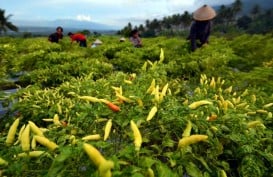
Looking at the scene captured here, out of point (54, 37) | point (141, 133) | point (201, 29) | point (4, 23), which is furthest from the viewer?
point (4, 23)

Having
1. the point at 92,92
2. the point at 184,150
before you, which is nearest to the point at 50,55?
the point at 92,92

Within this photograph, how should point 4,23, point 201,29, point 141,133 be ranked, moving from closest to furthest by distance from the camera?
point 141,133 < point 201,29 < point 4,23

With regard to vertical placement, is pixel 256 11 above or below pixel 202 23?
below

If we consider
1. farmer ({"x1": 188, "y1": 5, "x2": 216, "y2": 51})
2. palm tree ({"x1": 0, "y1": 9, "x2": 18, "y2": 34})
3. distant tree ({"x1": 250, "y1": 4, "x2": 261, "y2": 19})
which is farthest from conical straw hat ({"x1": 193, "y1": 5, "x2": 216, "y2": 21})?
distant tree ({"x1": 250, "y1": 4, "x2": 261, "y2": 19})

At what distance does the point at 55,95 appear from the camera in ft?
15.0

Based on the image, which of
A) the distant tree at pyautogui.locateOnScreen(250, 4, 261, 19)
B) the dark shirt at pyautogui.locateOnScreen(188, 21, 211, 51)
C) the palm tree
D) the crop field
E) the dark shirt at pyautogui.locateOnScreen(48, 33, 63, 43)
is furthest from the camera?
the distant tree at pyautogui.locateOnScreen(250, 4, 261, 19)

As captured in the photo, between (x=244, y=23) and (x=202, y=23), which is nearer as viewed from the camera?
(x=202, y=23)

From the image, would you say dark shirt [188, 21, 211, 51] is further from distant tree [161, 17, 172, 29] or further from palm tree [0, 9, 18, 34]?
distant tree [161, 17, 172, 29]

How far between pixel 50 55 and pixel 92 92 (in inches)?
145

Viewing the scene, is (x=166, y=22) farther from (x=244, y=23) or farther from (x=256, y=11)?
(x=256, y=11)

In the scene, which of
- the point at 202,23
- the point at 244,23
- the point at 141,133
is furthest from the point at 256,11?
the point at 141,133

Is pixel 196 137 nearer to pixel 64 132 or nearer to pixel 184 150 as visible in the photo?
pixel 184 150

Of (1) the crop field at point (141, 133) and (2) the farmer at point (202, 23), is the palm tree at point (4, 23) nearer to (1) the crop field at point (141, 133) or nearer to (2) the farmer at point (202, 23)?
(2) the farmer at point (202, 23)

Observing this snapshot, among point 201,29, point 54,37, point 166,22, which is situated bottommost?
point 166,22
